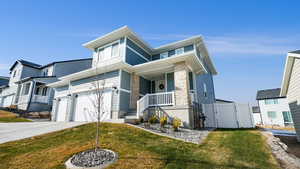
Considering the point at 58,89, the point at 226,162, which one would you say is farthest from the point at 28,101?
the point at 226,162

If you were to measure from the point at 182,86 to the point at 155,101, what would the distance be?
2.17 m

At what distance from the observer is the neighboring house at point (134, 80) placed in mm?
8508

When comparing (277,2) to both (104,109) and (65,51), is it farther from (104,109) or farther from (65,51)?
(65,51)

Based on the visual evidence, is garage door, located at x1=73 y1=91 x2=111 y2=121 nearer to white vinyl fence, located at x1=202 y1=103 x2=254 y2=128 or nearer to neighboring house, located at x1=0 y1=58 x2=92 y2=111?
white vinyl fence, located at x1=202 y1=103 x2=254 y2=128

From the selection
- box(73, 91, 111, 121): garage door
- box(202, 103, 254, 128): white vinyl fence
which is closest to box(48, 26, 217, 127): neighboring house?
box(73, 91, 111, 121): garage door

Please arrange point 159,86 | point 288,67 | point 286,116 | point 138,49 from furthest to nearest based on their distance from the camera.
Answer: point 286,116 < point 138,49 < point 159,86 < point 288,67

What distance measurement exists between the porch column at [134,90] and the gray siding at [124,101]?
339 mm

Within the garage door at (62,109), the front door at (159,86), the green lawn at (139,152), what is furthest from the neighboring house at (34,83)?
the green lawn at (139,152)

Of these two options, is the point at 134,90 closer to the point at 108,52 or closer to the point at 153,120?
the point at 153,120

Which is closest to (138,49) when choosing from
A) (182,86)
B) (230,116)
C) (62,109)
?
(182,86)

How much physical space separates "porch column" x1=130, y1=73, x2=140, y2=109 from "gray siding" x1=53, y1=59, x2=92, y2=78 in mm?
14289

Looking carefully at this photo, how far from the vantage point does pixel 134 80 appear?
34.3ft

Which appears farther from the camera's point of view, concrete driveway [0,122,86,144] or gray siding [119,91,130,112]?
gray siding [119,91,130,112]

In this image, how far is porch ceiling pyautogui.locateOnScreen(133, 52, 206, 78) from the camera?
8.55 m
